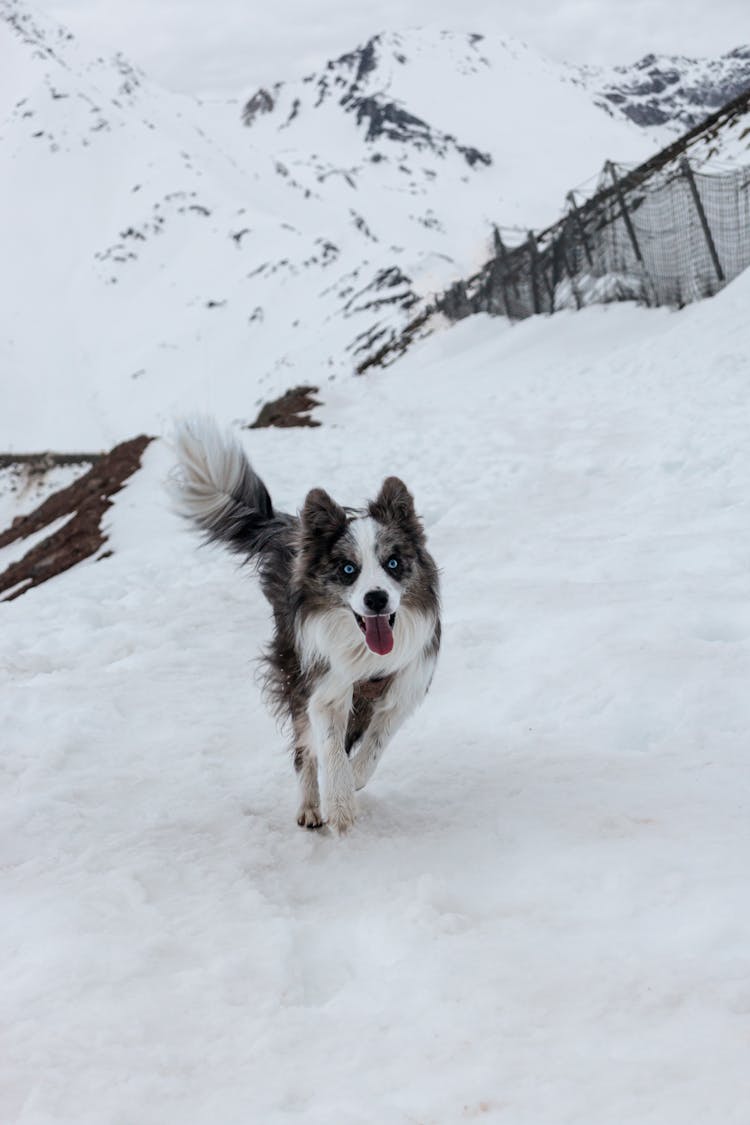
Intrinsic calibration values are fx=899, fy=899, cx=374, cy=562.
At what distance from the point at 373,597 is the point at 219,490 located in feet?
7.27

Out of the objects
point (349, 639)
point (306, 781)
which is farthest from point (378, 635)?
point (306, 781)

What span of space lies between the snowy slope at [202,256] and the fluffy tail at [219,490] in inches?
1926

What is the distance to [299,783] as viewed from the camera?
5070 millimetres

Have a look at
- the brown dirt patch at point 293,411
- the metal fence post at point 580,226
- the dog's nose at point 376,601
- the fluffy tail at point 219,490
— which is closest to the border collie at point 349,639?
the dog's nose at point 376,601

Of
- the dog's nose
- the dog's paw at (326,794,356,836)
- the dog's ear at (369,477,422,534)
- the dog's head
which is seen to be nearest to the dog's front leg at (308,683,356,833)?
the dog's paw at (326,794,356,836)

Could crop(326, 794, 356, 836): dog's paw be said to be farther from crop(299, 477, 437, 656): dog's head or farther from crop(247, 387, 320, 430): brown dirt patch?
crop(247, 387, 320, 430): brown dirt patch

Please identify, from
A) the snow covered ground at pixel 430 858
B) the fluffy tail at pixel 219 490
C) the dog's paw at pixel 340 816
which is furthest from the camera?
the fluffy tail at pixel 219 490

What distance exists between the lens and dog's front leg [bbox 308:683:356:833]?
468 cm

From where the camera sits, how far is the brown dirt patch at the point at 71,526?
13.3 meters

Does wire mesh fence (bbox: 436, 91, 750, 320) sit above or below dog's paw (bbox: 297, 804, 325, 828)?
above

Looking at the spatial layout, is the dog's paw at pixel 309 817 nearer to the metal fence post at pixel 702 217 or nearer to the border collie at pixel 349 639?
the border collie at pixel 349 639

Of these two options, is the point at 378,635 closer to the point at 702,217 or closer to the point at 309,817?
the point at 309,817

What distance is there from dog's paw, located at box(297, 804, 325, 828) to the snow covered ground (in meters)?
0.11

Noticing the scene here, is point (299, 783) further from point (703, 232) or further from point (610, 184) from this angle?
point (610, 184)
